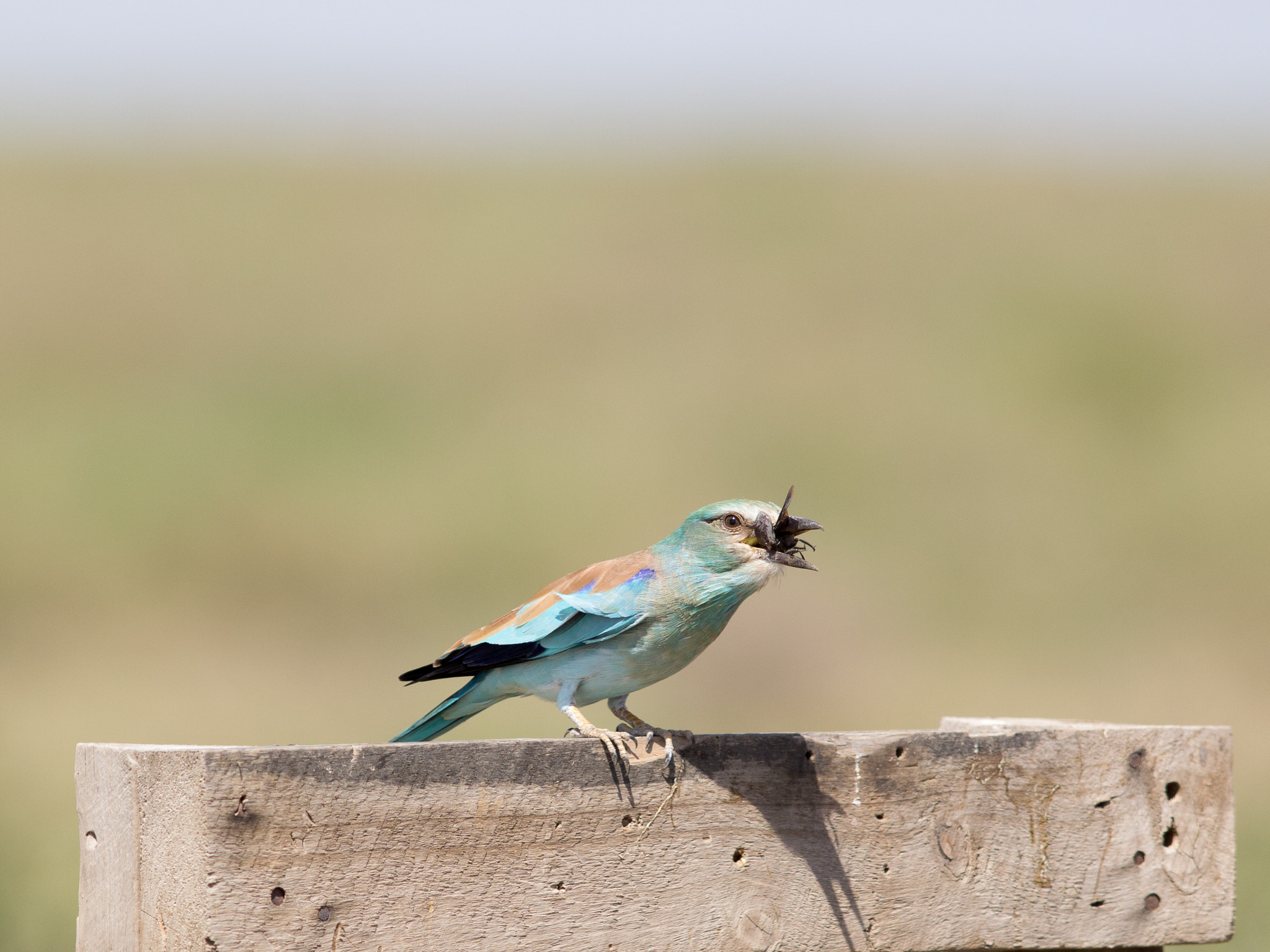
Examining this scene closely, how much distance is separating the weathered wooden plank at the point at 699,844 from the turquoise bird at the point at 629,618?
0.55m

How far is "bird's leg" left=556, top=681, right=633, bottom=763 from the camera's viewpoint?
347 cm

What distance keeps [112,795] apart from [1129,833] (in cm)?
260

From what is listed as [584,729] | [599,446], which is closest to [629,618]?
[584,729]

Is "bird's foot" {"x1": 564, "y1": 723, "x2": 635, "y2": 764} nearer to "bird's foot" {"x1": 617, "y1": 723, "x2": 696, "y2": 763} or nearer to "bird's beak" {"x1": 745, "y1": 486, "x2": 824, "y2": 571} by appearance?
"bird's foot" {"x1": 617, "y1": 723, "x2": 696, "y2": 763}

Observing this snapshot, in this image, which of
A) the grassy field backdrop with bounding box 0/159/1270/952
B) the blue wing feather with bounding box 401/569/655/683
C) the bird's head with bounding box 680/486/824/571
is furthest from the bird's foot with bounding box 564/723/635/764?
the grassy field backdrop with bounding box 0/159/1270/952

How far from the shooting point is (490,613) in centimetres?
1214

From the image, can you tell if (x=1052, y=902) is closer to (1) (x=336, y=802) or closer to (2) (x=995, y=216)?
(1) (x=336, y=802)

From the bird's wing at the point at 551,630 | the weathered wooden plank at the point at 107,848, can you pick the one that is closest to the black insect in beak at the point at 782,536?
the bird's wing at the point at 551,630

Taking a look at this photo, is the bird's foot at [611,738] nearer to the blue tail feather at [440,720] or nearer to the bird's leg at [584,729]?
the bird's leg at [584,729]

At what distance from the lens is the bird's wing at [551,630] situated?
13.2ft

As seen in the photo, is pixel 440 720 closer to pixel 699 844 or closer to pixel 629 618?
pixel 629 618

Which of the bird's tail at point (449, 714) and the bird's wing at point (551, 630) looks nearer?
the bird's wing at point (551, 630)

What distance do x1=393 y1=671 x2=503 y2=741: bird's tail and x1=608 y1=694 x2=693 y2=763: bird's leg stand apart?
38 centimetres

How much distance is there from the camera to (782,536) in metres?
4.07
